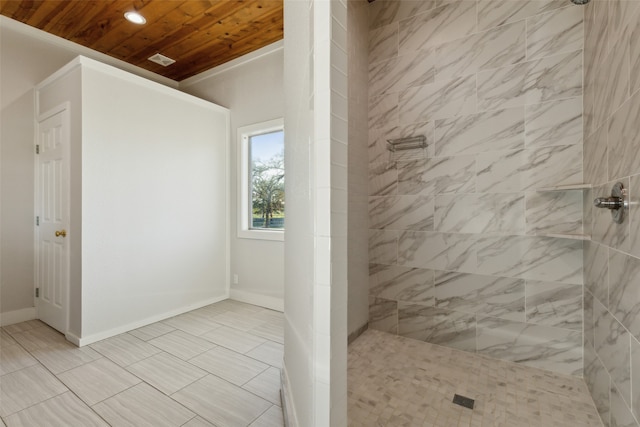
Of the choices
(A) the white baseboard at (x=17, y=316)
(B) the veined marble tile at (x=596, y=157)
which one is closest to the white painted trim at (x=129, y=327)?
(A) the white baseboard at (x=17, y=316)

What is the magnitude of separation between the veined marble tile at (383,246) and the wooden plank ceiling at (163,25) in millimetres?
2203

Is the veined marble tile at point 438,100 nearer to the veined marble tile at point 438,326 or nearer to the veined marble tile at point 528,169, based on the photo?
the veined marble tile at point 528,169

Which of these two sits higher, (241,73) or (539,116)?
(241,73)

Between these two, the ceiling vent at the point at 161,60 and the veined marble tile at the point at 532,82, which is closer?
the veined marble tile at the point at 532,82

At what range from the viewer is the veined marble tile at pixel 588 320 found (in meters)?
1.61

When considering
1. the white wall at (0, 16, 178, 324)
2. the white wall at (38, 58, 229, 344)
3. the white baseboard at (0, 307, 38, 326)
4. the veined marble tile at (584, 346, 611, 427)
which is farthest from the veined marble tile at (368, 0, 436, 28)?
the white baseboard at (0, 307, 38, 326)

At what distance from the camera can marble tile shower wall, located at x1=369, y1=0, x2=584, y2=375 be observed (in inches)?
71.2

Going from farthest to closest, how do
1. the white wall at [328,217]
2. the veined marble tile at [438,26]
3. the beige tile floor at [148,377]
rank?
the veined marble tile at [438,26]
the beige tile floor at [148,377]
the white wall at [328,217]

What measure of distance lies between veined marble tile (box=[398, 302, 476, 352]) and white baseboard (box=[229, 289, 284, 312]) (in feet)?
4.39

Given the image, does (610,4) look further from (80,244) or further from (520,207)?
(80,244)

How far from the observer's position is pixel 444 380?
177 cm

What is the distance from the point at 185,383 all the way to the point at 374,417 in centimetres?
119

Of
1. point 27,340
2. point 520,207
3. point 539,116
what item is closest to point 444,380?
point 520,207

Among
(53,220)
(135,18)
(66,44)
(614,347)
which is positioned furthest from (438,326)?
(66,44)
